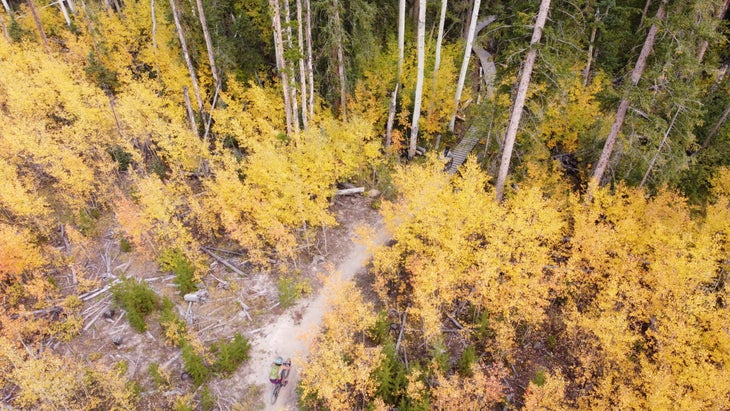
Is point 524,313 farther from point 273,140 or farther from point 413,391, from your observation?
point 273,140

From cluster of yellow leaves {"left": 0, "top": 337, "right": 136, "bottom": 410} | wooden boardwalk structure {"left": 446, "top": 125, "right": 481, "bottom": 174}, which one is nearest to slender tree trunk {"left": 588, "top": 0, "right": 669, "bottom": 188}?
wooden boardwalk structure {"left": 446, "top": 125, "right": 481, "bottom": 174}

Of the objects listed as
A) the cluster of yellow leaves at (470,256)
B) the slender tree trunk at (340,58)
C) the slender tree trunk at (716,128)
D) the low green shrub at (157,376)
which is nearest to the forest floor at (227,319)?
the low green shrub at (157,376)

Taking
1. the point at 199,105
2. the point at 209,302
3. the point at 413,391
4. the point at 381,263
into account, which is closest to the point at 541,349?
the point at 413,391

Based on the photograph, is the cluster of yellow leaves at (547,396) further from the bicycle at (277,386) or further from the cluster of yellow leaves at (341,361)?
the bicycle at (277,386)

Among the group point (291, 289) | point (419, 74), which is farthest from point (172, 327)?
point (419, 74)

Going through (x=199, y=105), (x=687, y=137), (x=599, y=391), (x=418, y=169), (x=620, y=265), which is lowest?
(x=599, y=391)

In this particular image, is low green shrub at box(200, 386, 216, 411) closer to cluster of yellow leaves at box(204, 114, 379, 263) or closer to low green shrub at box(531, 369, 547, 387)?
cluster of yellow leaves at box(204, 114, 379, 263)

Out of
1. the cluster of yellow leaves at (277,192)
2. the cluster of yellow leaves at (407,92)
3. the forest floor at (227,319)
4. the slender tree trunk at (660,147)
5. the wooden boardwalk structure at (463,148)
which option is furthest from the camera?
the wooden boardwalk structure at (463,148)
